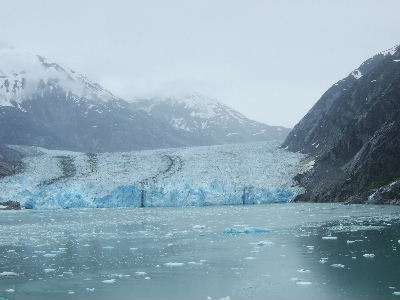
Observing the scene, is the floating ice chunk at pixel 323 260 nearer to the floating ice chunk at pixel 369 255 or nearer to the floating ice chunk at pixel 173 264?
the floating ice chunk at pixel 369 255

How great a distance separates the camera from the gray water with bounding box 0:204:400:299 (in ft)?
42.9

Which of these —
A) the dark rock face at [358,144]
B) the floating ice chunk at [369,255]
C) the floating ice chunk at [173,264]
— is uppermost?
the dark rock face at [358,144]

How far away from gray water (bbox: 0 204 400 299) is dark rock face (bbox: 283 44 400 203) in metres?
17.6

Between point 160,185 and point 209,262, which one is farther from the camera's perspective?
point 160,185

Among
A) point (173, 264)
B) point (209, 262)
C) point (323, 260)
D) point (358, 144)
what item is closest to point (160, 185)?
point (358, 144)

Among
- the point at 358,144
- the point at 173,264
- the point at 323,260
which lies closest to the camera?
the point at 323,260

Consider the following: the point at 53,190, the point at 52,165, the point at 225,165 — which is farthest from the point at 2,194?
the point at 225,165

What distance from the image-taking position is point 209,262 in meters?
17.2

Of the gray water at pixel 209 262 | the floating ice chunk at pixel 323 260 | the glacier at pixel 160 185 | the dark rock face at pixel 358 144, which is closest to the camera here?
the gray water at pixel 209 262

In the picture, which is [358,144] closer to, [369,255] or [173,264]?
[369,255]

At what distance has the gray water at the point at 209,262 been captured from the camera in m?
13.1

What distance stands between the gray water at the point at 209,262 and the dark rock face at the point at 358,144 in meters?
17.6

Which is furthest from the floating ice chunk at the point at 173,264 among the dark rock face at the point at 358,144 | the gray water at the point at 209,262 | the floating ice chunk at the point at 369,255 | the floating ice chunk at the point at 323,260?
the dark rock face at the point at 358,144

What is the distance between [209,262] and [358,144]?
41.0 metres
